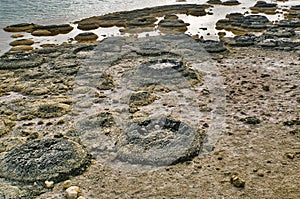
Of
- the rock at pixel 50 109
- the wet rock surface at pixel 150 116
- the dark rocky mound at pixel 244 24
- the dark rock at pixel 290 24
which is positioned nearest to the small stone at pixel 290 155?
the wet rock surface at pixel 150 116

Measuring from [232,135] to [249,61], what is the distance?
6595mm

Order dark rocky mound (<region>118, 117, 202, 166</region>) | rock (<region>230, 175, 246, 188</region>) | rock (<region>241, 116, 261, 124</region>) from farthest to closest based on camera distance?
rock (<region>241, 116, 261, 124</region>)
dark rocky mound (<region>118, 117, 202, 166</region>)
rock (<region>230, 175, 246, 188</region>)

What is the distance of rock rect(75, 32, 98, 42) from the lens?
68.3ft

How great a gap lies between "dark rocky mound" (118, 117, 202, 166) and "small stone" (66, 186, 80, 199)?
1.44 metres

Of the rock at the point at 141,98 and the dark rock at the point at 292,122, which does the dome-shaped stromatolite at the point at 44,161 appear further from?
the dark rock at the point at 292,122

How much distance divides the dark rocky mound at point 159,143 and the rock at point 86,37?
12.6m

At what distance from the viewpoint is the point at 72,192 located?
22.2 ft

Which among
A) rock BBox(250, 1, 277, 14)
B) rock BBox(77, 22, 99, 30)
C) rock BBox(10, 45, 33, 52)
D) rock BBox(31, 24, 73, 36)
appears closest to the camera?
rock BBox(10, 45, 33, 52)

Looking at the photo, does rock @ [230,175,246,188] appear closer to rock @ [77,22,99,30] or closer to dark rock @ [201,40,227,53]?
dark rock @ [201,40,227,53]

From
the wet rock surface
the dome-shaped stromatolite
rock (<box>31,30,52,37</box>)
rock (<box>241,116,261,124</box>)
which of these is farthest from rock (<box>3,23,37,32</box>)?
rock (<box>241,116,261,124</box>)

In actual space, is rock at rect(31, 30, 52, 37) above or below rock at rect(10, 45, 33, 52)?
above

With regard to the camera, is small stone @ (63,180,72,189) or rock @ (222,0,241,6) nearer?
small stone @ (63,180,72,189)

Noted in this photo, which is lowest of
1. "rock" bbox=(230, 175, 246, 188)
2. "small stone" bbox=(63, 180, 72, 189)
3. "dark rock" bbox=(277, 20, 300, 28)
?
"small stone" bbox=(63, 180, 72, 189)

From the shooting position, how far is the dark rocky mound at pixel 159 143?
7902mm
